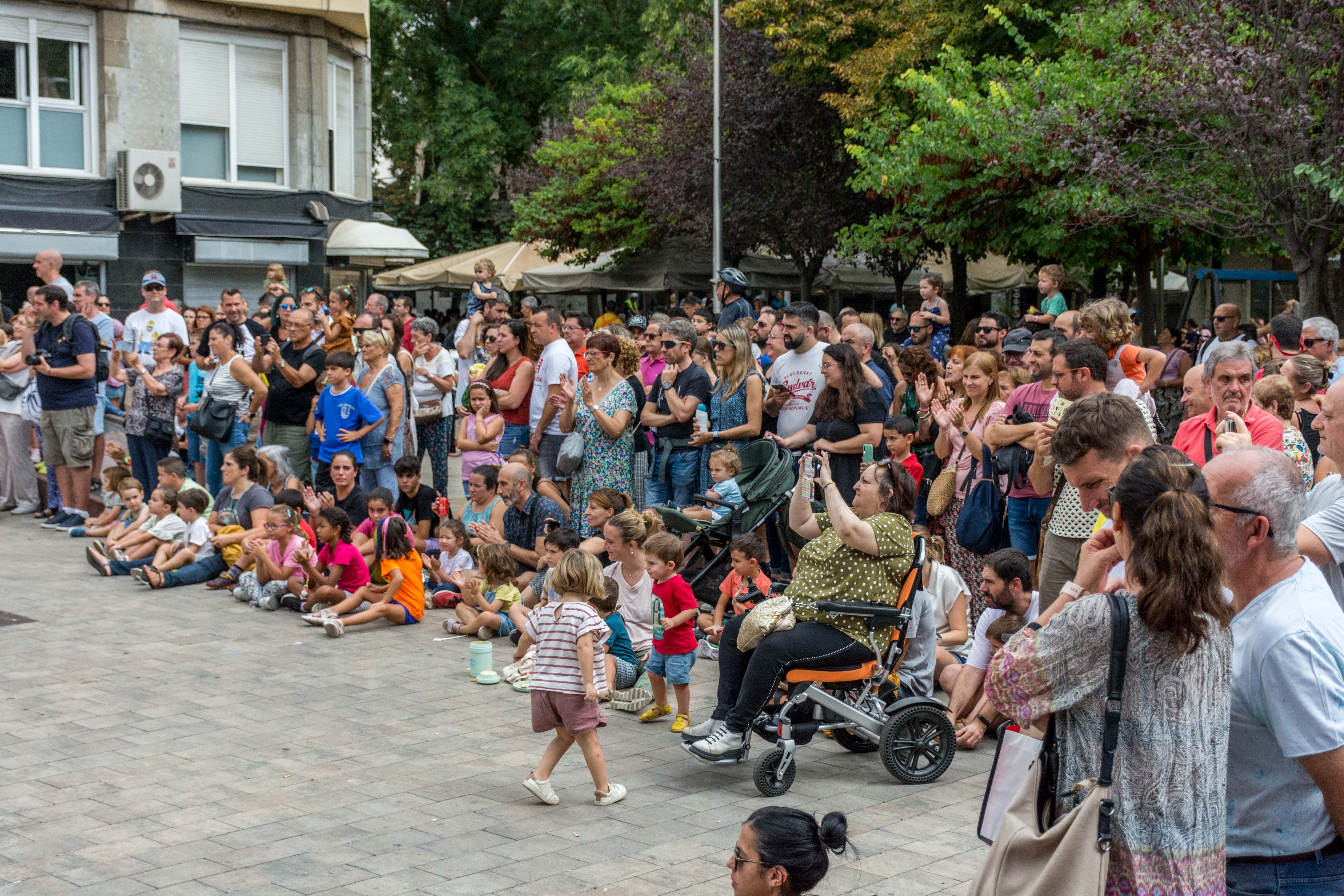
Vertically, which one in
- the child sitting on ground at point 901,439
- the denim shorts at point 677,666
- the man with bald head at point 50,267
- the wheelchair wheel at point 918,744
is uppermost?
A: the man with bald head at point 50,267

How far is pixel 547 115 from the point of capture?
3981 cm

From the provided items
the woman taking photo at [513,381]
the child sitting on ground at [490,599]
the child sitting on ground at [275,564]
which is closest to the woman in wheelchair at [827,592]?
the child sitting on ground at [490,599]

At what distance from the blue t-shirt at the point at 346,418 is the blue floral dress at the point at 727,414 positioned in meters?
2.93

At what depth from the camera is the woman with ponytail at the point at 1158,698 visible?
9.02 feet

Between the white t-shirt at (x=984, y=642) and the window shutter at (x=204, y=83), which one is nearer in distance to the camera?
the white t-shirt at (x=984, y=642)

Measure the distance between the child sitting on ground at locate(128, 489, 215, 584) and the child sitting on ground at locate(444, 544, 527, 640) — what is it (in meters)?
3.05

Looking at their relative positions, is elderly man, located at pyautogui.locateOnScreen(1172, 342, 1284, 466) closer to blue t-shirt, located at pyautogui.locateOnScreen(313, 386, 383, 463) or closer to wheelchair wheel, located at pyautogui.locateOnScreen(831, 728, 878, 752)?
wheelchair wheel, located at pyautogui.locateOnScreen(831, 728, 878, 752)

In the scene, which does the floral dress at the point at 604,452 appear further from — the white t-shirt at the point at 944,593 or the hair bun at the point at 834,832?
the hair bun at the point at 834,832

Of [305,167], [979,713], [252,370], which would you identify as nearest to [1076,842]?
[979,713]

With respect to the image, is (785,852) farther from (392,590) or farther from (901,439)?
(392,590)

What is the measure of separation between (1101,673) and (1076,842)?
348mm

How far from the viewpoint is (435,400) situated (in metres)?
13.0

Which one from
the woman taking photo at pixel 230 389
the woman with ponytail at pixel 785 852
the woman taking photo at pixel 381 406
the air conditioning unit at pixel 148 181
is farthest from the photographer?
the air conditioning unit at pixel 148 181

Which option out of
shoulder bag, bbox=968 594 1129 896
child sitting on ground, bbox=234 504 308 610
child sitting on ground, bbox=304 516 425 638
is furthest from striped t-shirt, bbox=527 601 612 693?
child sitting on ground, bbox=234 504 308 610
